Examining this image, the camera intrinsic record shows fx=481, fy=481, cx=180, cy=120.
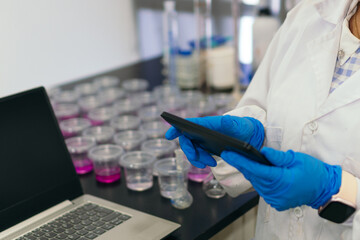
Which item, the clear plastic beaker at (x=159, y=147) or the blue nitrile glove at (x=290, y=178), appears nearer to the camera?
the blue nitrile glove at (x=290, y=178)

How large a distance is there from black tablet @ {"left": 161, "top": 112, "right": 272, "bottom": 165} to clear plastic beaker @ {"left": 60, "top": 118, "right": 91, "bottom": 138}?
704mm

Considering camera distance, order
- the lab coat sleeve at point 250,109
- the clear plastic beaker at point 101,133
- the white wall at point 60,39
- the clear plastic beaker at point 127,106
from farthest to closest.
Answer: the white wall at point 60,39, the clear plastic beaker at point 127,106, the clear plastic beaker at point 101,133, the lab coat sleeve at point 250,109

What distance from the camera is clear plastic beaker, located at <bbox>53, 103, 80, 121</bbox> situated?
6.28 ft

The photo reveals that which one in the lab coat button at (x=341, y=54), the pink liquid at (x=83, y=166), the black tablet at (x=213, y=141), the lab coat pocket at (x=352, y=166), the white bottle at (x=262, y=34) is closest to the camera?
the black tablet at (x=213, y=141)

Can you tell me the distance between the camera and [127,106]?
6.46 ft

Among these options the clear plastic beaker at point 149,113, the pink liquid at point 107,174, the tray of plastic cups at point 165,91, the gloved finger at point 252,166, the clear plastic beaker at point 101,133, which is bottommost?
A: the pink liquid at point 107,174

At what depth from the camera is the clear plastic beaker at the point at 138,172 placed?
4.68ft

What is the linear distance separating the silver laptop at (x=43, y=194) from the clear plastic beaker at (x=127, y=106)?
2.16 feet

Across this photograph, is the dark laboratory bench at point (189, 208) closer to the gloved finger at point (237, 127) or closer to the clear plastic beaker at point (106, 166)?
the clear plastic beaker at point (106, 166)

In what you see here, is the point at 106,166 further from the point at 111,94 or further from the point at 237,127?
the point at 111,94

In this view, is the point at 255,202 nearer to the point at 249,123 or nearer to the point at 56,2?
the point at 249,123

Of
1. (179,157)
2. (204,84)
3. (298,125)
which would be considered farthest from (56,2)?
(298,125)

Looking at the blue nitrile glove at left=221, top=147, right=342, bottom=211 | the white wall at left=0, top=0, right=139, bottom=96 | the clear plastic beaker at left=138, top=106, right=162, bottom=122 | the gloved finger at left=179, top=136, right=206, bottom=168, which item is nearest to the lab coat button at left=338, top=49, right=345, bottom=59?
the blue nitrile glove at left=221, top=147, right=342, bottom=211

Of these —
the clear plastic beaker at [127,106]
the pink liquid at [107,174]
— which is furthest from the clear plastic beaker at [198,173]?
the clear plastic beaker at [127,106]
